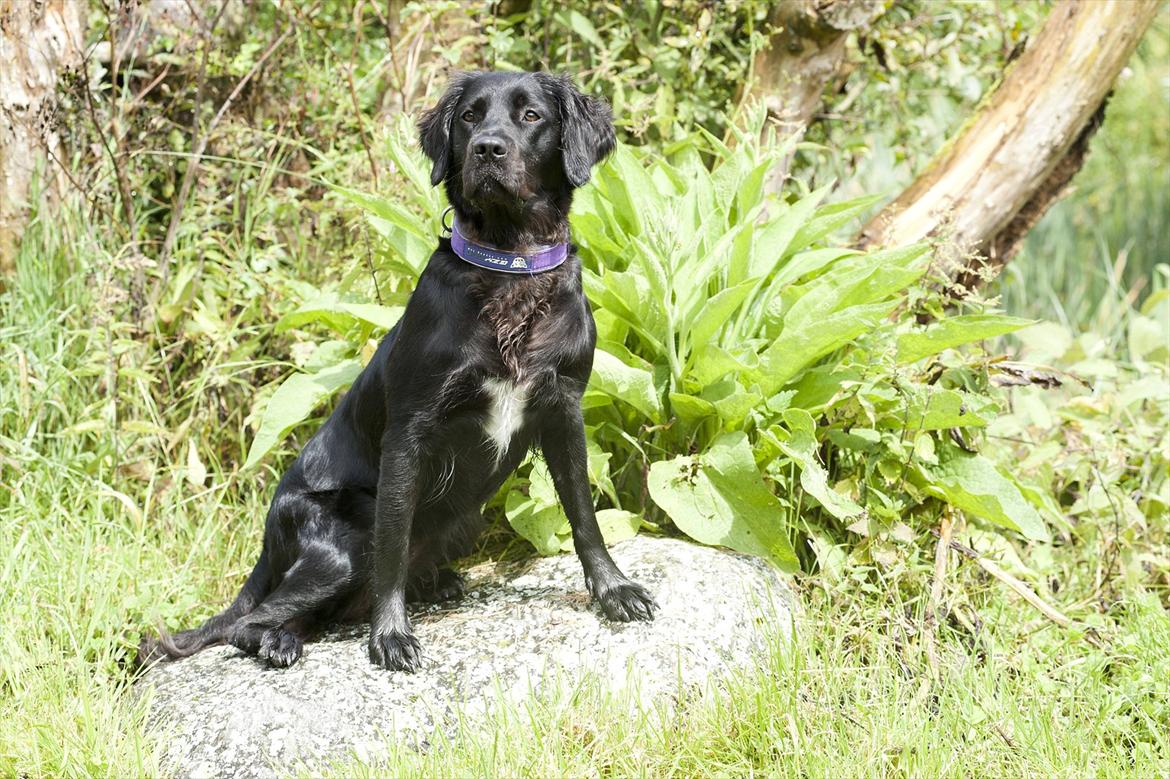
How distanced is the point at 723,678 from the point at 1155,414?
8.26 ft

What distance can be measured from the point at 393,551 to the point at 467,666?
13.8 inches

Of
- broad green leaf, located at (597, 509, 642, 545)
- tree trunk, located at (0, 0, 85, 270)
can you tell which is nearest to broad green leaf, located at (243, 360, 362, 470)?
broad green leaf, located at (597, 509, 642, 545)

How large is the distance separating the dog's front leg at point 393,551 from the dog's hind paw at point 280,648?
8.2 inches

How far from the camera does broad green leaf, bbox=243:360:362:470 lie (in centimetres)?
351

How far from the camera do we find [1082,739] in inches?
111

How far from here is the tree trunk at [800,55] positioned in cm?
433

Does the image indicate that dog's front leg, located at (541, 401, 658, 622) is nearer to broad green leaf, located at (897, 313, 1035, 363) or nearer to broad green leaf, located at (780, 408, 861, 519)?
broad green leaf, located at (780, 408, 861, 519)

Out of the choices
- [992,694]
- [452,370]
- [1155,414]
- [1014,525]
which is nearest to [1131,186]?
[1155,414]

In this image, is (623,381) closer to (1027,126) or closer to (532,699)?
(532,699)

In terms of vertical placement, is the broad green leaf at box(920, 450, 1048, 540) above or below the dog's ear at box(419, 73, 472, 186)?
below

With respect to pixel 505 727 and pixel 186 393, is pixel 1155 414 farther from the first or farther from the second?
pixel 186 393

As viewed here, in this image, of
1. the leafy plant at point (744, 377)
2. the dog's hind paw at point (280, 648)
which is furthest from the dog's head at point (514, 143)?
the dog's hind paw at point (280, 648)

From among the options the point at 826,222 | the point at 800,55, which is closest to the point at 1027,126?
the point at 800,55

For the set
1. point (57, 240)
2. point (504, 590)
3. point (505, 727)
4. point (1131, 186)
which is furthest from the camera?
point (1131, 186)
